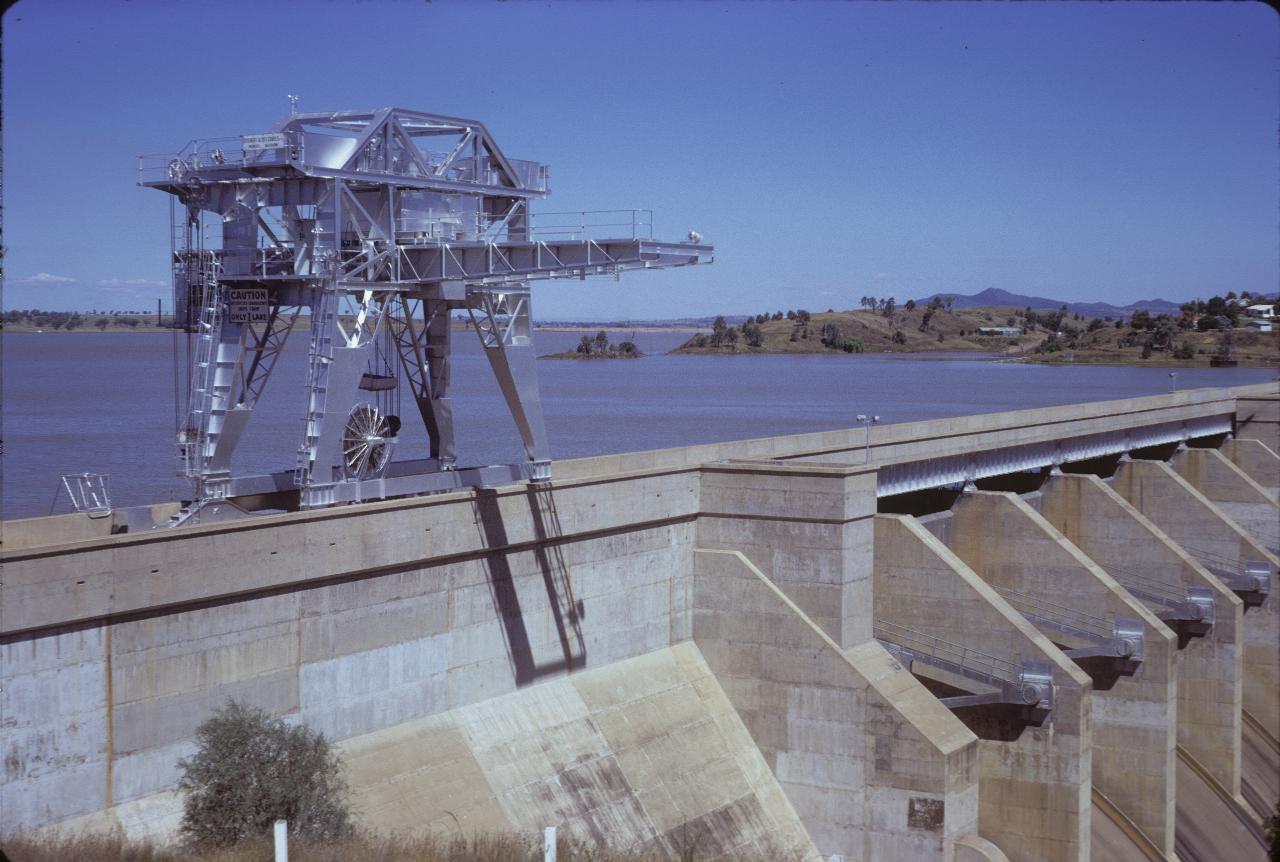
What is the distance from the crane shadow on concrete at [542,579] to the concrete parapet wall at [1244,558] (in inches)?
867

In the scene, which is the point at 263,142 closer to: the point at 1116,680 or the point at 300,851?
the point at 300,851

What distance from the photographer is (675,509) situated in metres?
23.8

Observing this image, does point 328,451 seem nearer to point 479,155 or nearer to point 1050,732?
point 479,155

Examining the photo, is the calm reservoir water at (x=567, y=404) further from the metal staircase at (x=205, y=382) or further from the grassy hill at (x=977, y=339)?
the metal staircase at (x=205, y=382)

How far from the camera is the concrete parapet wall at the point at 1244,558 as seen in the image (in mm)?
36969

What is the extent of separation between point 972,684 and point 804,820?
4.31 m

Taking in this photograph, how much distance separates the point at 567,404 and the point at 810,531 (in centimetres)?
4769

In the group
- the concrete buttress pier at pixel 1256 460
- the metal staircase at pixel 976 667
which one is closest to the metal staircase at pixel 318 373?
the metal staircase at pixel 976 667

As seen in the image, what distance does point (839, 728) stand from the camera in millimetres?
22266

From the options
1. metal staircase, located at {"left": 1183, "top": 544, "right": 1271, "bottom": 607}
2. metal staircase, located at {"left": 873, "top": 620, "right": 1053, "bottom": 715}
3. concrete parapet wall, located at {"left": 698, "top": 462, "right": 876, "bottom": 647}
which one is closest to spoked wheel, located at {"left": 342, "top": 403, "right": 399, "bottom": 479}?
concrete parapet wall, located at {"left": 698, "top": 462, "right": 876, "bottom": 647}

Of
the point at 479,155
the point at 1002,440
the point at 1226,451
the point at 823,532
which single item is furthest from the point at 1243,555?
the point at 479,155

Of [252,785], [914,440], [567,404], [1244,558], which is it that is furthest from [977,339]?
[252,785]

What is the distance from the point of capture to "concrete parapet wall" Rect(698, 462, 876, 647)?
22984mm

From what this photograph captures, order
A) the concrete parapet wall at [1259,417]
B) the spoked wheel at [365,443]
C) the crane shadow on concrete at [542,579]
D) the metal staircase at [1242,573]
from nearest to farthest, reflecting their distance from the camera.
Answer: the spoked wheel at [365,443], the crane shadow on concrete at [542,579], the metal staircase at [1242,573], the concrete parapet wall at [1259,417]
